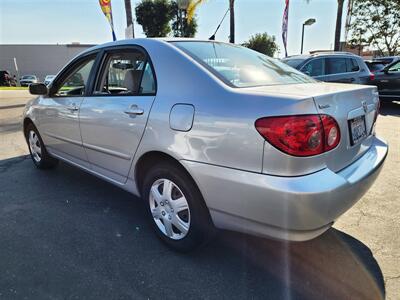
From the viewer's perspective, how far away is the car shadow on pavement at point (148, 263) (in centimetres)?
A: 223

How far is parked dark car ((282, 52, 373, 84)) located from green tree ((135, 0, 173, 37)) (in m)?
25.8

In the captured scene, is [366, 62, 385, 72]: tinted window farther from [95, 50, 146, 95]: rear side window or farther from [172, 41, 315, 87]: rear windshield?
[95, 50, 146, 95]: rear side window

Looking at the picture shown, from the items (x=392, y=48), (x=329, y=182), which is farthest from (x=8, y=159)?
(x=392, y=48)

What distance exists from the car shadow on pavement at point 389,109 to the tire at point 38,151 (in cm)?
872

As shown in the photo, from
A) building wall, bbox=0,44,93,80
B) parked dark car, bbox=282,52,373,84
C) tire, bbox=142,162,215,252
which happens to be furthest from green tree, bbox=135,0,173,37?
tire, bbox=142,162,215,252

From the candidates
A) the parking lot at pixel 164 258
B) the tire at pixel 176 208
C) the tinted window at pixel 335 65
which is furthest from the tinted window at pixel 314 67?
the tire at pixel 176 208

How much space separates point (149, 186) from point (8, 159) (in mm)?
3713

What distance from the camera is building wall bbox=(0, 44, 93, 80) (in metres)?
44.9

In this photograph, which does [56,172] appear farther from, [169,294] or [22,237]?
[169,294]

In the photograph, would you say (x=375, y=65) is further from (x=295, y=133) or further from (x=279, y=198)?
(x=279, y=198)

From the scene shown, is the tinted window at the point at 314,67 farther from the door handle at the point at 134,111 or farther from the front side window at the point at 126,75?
the door handle at the point at 134,111

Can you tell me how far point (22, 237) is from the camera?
2.92 m

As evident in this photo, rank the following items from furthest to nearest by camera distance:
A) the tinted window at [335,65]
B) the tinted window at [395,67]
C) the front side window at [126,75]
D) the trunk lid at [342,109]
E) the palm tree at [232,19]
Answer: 1. the palm tree at [232,19]
2. the tinted window at [395,67]
3. the tinted window at [335,65]
4. the front side window at [126,75]
5. the trunk lid at [342,109]

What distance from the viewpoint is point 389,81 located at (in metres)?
10.3
